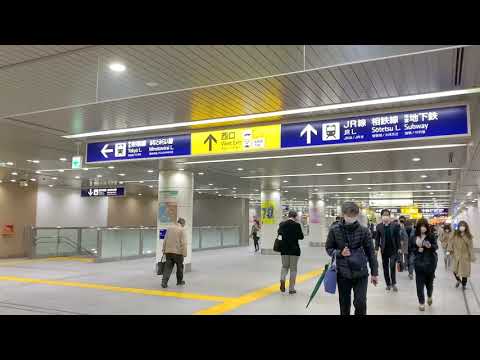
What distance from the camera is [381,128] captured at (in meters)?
7.61

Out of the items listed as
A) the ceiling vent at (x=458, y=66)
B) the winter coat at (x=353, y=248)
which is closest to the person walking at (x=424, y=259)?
the ceiling vent at (x=458, y=66)

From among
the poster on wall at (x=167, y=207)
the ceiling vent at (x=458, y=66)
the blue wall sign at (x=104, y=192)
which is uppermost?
the ceiling vent at (x=458, y=66)

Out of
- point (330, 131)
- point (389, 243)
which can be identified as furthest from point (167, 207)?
point (330, 131)

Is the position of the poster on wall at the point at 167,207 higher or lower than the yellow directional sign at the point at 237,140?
lower

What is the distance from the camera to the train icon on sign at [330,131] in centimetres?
801

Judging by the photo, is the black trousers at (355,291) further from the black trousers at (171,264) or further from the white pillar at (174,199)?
the white pillar at (174,199)

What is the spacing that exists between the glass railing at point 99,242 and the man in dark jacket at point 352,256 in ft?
45.4

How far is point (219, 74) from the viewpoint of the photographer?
629cm

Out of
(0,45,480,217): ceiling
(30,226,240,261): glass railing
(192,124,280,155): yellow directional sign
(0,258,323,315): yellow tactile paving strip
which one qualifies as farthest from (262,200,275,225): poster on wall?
(192,124,280,155): yellow directional sign

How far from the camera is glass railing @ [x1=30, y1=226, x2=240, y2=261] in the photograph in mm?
17484

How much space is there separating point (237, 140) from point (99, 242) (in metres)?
10.4

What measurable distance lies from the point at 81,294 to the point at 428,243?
6903mm

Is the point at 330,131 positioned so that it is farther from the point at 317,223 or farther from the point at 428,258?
the point at 317,223

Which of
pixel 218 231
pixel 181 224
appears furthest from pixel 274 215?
pixel 181 224
